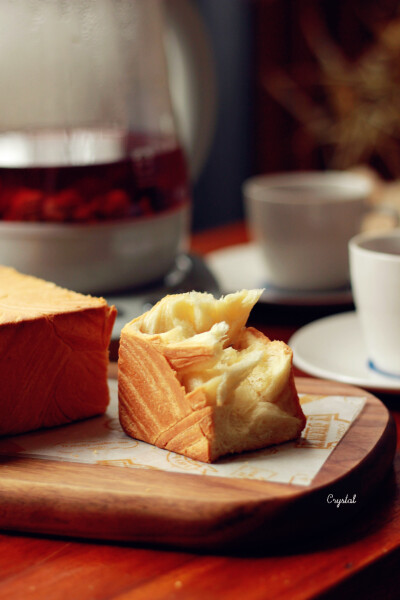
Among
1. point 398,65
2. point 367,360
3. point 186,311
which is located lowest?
point 367,360

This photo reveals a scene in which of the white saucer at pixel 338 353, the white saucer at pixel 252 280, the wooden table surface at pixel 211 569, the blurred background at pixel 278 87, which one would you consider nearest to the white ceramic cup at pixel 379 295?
the white saucer at pixel 338 353

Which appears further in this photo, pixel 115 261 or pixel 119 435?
pixel 115 261

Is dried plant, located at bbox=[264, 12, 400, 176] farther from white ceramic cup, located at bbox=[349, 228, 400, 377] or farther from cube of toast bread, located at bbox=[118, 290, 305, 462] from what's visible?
cube of toast bread, located at bbox=[118, 290, 305, 462]

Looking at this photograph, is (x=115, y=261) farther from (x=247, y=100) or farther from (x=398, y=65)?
(x=247, y=100)

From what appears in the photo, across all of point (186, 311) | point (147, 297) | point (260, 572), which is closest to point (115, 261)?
point (147, 297)

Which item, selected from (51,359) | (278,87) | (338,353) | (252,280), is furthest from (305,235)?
(278,87)
